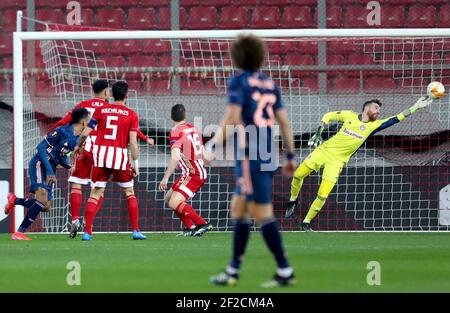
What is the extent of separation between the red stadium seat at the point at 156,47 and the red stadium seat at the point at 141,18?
0.31 meters

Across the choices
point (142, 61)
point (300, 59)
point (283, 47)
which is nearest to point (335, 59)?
point (300, 59)

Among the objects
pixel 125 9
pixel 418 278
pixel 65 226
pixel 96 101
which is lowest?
pixel 65 226

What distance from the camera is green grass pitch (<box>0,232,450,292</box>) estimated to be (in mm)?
7203

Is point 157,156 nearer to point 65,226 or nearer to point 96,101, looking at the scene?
point 65,226

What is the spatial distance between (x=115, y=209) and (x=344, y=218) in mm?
3270

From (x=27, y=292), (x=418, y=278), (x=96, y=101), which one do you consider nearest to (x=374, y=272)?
(x=418, y=278)

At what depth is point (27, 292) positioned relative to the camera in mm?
6848

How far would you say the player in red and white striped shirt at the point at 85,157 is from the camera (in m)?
12.6

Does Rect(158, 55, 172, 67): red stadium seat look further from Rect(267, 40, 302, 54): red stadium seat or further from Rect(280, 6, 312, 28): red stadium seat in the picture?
Rect(280, 6, 312, 28): red stadium seat

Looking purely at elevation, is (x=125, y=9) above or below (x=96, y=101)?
above

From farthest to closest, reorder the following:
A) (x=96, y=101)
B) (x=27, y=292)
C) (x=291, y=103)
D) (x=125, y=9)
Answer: (x=125, y=9) < (x=291, y=103) < (x=96, y=101) < (x=27, y=292)

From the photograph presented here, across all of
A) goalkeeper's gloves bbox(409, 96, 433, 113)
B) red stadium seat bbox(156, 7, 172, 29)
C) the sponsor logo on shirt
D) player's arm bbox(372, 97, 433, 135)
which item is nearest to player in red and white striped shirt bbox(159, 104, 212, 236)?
the sponsor logo on shirt

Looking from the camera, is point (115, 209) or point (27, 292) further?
point (115, 209)

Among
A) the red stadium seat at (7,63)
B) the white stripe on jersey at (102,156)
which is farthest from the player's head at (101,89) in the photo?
the red stadium seat at (7,63)
